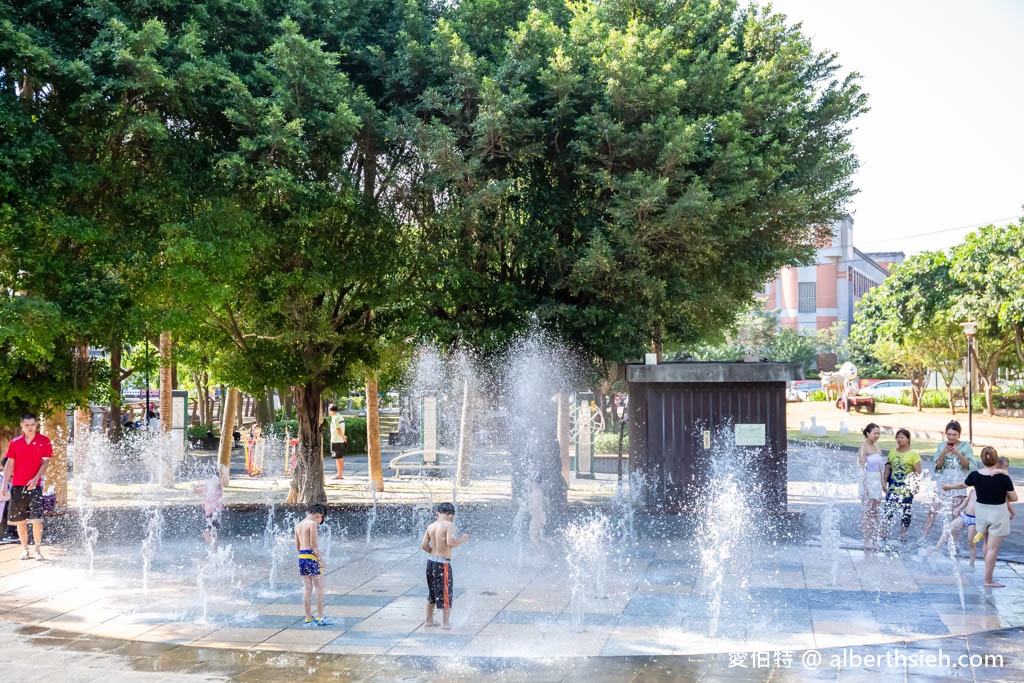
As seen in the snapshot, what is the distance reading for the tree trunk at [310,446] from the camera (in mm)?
16609

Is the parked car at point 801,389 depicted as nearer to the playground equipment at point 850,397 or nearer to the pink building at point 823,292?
the playground equipment at point 850,397

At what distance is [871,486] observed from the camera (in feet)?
41.1

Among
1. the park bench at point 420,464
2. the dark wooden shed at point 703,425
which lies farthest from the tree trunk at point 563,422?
the dark wooden shed at point 703,425

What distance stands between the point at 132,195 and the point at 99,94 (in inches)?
65.5

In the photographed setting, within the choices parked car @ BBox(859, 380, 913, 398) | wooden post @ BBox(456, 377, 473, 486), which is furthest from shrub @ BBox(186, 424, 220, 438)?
parked car @ BBox(859, 380, 913, 398)

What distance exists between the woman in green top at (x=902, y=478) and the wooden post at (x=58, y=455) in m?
12.4

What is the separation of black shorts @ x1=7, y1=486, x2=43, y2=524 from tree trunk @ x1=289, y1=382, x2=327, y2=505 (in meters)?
4.75

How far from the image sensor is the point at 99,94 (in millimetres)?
11938

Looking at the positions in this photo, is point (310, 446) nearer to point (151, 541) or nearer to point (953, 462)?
point (151, 541)

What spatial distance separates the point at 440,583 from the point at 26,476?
6655mm

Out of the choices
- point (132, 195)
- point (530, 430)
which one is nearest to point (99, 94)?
point (132, 195)

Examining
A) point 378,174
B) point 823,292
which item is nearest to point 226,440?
point 378,174

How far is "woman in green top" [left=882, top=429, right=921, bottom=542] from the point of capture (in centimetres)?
1252

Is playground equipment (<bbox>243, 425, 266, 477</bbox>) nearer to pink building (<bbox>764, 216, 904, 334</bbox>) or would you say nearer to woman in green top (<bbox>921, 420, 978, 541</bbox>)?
woman in green top (<bbox>921, 420, 978, 541</bbox>)
